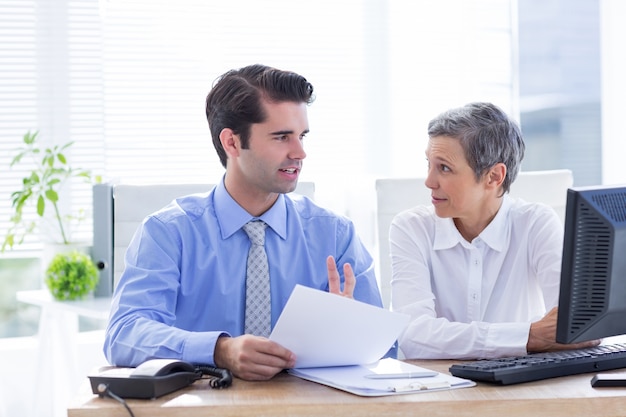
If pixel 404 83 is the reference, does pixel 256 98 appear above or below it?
below

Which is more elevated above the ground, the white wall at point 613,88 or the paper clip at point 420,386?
the white wall at point 613,88

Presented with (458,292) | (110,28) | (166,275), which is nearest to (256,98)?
(166,275)

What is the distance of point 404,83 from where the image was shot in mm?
4156

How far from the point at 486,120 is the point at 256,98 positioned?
0.57 meters

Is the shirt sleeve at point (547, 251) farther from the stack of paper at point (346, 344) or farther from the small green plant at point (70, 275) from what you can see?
the small green plant at point (70, 275)

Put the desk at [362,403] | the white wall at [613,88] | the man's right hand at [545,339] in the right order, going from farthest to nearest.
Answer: the white wall at [613,88] → the man's right hand at [545,339] → the desk at [362,403]

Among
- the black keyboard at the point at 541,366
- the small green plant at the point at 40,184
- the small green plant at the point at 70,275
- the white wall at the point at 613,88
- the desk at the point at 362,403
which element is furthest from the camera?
the white wall at the point at 613,88

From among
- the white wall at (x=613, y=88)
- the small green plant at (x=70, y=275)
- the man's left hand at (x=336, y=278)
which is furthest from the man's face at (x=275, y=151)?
the white wall at (x=613, y=88)

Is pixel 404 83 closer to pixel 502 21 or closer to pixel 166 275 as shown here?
pixel 502 21

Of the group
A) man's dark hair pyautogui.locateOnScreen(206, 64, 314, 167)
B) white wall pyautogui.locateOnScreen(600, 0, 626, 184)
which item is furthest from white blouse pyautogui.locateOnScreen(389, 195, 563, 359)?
white wall pyautogui.locateOnScreen(600, 0, 626, 184)

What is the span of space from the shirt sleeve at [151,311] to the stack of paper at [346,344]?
0.58 feet

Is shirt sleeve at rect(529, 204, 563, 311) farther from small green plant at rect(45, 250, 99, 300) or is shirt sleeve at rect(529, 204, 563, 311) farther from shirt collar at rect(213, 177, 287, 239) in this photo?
small green plant at rect(45, 250, 99, 300)

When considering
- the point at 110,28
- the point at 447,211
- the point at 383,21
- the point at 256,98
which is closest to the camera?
the point at 256,98

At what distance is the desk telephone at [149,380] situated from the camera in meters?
1.30
